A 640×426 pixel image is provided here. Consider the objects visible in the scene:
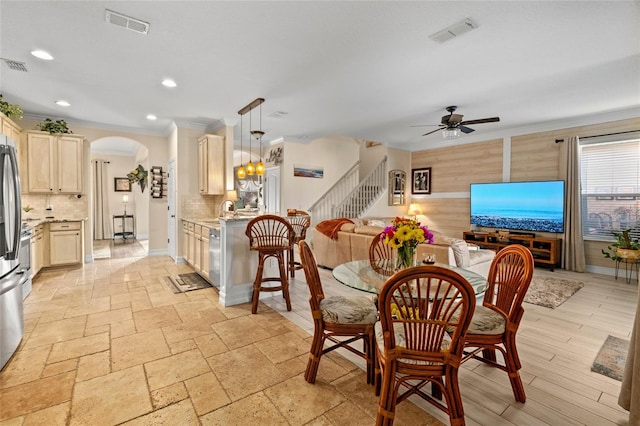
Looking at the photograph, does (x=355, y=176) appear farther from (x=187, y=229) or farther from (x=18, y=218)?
(x=18, y=218)

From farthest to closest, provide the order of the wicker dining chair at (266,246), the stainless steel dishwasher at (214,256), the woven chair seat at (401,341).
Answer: the stainless steel dishwasher at (214,256), the wicker dining chair at (266,246), the woven chair seat at (401,341)

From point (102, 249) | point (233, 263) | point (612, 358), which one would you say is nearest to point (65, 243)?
point (102, 249)

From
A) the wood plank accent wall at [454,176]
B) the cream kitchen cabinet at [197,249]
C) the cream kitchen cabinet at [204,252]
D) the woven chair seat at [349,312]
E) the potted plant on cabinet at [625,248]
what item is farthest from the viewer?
the wood plank accent wall at [454,176]

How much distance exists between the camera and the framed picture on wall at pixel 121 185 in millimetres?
9750

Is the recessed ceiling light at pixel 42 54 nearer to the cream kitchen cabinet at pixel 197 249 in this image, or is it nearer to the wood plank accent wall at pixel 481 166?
the cream kitchen cabinet at pixel 197 249

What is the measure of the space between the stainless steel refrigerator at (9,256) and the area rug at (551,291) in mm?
5343

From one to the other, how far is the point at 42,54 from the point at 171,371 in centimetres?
351

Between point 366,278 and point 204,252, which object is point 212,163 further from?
point 366,278

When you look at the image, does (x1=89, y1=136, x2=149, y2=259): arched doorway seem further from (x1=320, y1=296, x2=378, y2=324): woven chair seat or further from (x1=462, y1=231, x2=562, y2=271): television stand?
Answer: (x1=462, y1=231, x2=562, y2=271): television stand

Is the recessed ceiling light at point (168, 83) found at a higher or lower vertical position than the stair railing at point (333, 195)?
higher

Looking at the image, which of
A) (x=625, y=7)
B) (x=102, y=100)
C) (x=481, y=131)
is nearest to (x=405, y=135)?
(x=481, y=131)

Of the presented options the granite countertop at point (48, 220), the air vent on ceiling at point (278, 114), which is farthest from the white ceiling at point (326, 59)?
the granite countertop at point (48, 220)

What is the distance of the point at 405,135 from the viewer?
7469 millimetres

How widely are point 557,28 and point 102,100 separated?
19.2 feet
